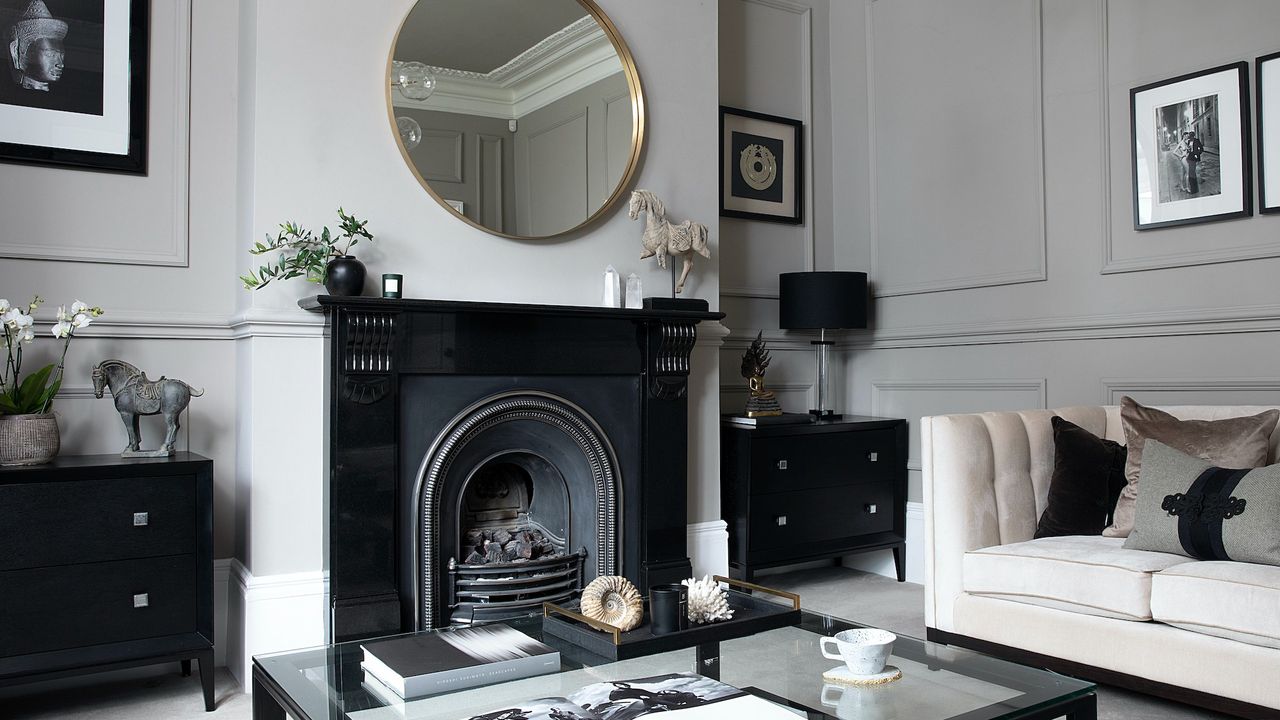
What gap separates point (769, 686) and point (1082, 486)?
5.48 feet

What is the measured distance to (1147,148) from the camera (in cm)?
342

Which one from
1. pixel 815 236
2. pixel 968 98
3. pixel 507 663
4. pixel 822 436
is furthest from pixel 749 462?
pixel 507 663

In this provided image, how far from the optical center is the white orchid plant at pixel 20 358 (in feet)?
8.84

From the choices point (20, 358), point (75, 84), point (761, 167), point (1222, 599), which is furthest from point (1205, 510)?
point (75, 84)

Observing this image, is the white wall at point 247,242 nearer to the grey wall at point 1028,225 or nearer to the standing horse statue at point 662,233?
the standing horse statue at point 662,233

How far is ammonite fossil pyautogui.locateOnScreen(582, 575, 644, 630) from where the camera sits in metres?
1.98

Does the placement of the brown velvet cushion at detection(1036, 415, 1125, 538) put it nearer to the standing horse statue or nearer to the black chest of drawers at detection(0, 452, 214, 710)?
the standing horse statue

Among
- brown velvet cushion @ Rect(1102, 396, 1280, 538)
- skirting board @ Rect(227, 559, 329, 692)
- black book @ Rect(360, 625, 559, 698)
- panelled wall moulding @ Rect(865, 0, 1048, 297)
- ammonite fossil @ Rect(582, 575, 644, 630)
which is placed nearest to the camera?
black book @ Rect(360, 625, 559, 698)

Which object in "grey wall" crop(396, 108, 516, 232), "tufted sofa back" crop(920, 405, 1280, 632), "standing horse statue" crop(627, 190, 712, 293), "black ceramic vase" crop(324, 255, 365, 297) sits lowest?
"tufted sofa back" crop(920, 405, 1280, 632)

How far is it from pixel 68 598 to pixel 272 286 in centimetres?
103

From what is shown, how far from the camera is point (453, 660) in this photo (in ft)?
5.45

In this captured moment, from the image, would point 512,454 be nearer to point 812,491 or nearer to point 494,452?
point 494,452

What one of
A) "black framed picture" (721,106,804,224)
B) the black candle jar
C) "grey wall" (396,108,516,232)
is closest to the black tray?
the black candle jar

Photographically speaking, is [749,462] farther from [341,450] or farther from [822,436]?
[341,450]
